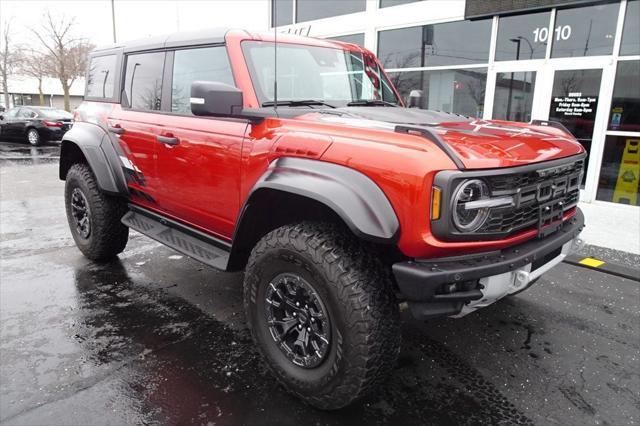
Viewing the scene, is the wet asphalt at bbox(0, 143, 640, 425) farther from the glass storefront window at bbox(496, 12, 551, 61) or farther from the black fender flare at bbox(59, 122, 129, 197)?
the glass storefront window at bbox(496, 12, 551, 61)

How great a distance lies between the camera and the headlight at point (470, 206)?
2.04 meters

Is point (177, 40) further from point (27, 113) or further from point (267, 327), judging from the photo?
point (27, 113)

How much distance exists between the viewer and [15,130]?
54.6 feet

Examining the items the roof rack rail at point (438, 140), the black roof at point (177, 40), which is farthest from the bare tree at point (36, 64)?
the roof rack rail at point (438, 140)

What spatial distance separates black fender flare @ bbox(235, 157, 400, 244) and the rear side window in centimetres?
267

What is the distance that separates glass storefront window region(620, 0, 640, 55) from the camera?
22.5 ft

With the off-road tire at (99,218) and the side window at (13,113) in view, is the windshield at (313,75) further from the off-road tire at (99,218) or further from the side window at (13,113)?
the side window at (13,113)

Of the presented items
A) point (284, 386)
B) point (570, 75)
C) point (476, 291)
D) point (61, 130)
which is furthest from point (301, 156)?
point (61, 130)

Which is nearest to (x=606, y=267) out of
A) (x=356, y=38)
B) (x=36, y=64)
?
(x=356, y=38)

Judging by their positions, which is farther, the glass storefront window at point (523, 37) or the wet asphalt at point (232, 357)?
the glass storefront window at point (523, 37)

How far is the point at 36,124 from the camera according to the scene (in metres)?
16.2

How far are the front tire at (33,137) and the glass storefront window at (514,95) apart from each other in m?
15.3

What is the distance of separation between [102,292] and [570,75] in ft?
24.7

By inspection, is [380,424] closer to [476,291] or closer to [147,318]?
[476,291]
